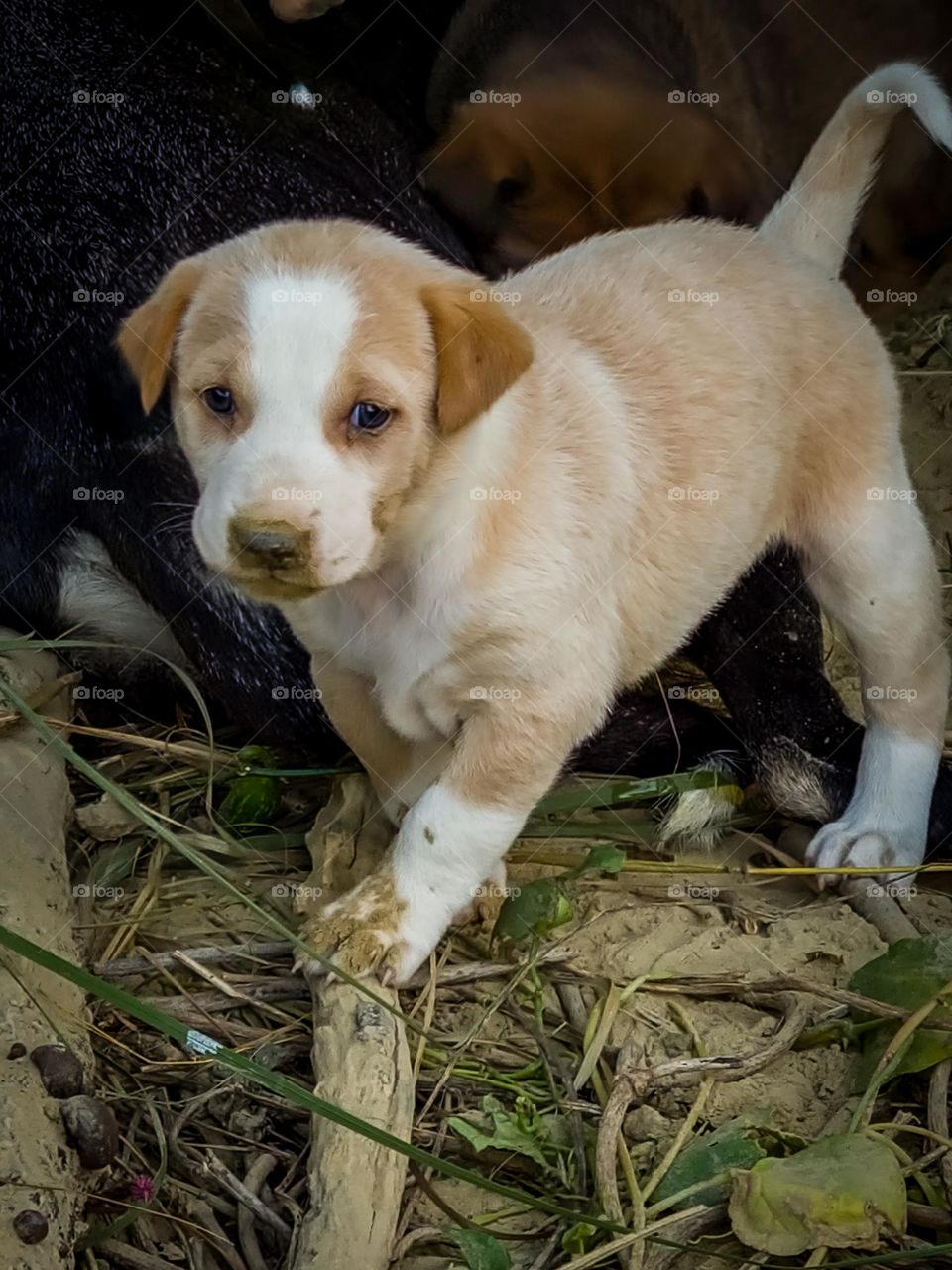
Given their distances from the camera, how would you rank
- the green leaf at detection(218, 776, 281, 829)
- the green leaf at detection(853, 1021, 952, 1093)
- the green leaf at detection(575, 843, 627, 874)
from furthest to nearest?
the green leaf at detection(218, 776, 281, 829) < the green leaf at detection(575, 843, 627, 874) < the green leaf at detection(853, 1021, 952, 1093)

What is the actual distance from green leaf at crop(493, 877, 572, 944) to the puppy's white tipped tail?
4.07 ft

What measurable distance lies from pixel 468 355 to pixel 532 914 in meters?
0.99

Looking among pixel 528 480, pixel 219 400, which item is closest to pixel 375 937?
pixel 528 480

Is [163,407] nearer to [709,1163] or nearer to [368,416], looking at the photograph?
[368,416]

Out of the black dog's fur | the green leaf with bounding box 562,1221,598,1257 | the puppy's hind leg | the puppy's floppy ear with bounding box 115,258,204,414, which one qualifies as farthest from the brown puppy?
the green leaf with bounding box 562,1221,598,1257

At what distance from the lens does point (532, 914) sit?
2.47 m

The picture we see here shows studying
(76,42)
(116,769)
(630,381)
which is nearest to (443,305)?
(630,381)

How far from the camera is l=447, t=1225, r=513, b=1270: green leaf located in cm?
191

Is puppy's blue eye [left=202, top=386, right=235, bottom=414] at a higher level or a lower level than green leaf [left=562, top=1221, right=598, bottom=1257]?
higher

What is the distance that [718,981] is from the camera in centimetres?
237

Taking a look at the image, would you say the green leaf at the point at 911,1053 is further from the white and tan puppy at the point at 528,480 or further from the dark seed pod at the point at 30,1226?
the dark seed pod at the point at 30,1226

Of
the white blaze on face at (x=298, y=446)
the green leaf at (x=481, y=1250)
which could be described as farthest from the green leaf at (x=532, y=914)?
the white blaze on face at (x=298, y=446)

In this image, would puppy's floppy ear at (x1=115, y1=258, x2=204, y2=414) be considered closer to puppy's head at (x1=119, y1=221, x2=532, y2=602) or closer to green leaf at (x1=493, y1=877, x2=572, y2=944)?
puppy's head at (x1=119, y1=221, x2=532, y2=602)

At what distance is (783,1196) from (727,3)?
2.28m
